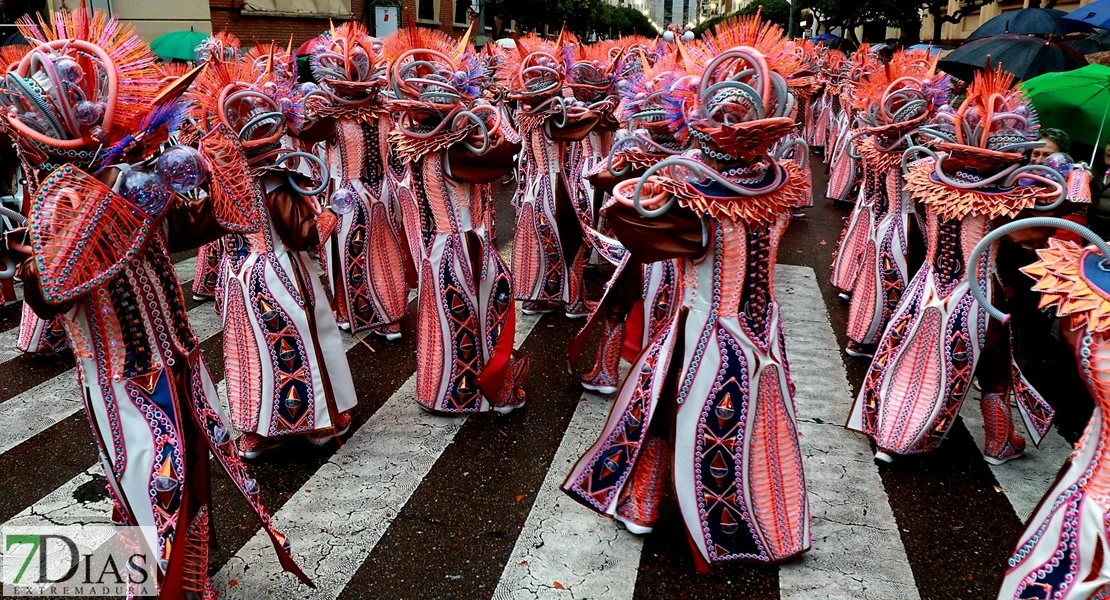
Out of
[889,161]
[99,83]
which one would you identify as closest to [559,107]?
[889,161]

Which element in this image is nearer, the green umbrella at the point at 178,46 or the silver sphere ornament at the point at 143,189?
the silver sphere ornament at the point at 143,189

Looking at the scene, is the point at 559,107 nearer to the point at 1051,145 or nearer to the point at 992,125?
the point at 992,125

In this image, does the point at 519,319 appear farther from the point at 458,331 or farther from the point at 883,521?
the point at 883,521

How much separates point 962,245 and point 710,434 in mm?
1881

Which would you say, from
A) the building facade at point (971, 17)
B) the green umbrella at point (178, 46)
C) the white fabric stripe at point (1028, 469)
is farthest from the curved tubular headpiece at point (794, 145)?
the building facade at point (971, 17)

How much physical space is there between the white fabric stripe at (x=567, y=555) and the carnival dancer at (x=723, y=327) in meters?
0.34

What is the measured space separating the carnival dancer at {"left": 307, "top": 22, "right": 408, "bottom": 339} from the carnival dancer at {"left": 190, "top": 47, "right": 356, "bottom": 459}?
1380 millimetres

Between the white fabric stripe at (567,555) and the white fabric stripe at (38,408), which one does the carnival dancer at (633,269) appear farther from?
the white fabric stripe at (38,408)

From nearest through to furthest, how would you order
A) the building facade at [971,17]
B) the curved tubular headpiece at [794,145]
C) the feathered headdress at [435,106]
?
the curved tubular headpiece at [794,145]
the feathered headdress at [435,106]
the building facade at [971,17]

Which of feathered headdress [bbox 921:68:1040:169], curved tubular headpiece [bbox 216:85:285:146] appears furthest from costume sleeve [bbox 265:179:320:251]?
feathered headdress [bbox 921:68:1040:169]

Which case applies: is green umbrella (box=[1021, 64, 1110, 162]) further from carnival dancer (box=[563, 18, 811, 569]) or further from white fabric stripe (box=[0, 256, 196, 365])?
white fabric stripe (box=[0, 256, 196, 365])

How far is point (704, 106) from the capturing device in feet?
9.66

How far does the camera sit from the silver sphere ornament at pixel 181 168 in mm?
2502

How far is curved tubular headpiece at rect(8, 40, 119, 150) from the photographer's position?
7.80ft
